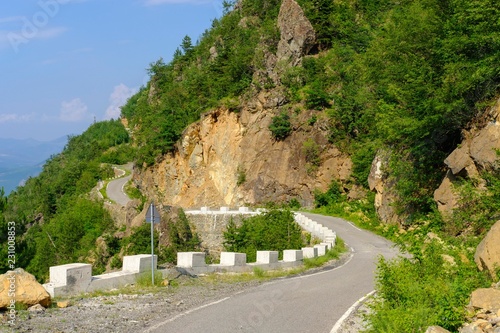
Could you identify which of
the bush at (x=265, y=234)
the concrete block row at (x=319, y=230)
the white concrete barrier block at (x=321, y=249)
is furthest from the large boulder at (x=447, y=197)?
the bush at (x=265, y=234)

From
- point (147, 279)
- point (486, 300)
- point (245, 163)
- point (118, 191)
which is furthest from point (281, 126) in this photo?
point (486, 300)

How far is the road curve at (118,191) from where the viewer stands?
225 ft

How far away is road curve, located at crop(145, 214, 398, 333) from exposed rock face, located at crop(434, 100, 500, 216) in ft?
18.2

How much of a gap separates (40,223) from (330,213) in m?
52.6

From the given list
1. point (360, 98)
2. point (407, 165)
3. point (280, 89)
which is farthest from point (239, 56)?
point (407, 165)

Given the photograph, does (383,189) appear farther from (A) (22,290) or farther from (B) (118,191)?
(B) (118,191)

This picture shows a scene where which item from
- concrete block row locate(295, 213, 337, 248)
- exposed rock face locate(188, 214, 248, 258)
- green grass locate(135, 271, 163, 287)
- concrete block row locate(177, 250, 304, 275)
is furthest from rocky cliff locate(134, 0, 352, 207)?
green grass locate(135, 271, 163, 287)

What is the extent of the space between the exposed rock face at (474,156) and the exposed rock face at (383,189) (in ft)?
25.8

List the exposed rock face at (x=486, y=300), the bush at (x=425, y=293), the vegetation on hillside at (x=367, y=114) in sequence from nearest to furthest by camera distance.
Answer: the exposed rock face at (x=486, y=300), the bush at (x=425, y=293), the vegetation on hillside at (x=367, y=114)

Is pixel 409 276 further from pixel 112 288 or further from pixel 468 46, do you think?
pixel 468 46

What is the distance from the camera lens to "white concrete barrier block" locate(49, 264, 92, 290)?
12.1 m

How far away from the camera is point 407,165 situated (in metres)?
27.5

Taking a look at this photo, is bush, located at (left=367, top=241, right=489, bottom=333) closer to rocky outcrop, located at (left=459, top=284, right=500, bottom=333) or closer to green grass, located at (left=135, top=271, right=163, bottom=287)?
rocky outcrop, located at (left=459, top=284, right=500, bottom=333)

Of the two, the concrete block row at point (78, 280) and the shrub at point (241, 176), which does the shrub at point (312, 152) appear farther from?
the concrete block row at point (78, 280)
